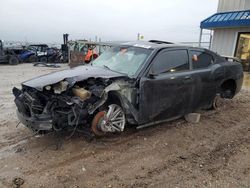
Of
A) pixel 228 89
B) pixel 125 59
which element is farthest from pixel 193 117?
pixel 125 59

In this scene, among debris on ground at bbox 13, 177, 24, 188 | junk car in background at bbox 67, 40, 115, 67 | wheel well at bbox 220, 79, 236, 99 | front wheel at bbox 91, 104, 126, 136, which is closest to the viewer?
debris on ground at bbox 13, 177, 24, 188

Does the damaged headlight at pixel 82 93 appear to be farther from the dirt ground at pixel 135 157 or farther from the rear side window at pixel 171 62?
the rear side window at pixel 171 62

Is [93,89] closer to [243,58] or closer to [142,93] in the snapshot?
[142,93]

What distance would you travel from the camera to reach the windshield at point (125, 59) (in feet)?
14.3

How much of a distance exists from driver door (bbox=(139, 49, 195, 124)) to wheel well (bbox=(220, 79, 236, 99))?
151 centimetres

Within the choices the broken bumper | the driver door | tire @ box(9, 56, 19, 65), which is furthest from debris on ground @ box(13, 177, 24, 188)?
tire @ box(9, 56, 19, 65)

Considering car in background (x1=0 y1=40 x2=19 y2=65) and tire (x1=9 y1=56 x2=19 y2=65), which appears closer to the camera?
car in background (x1=0 y1=40 x2=19 y2=65)

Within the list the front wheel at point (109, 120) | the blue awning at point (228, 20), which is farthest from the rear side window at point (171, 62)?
Answer: the blue awning at point (228, 20)

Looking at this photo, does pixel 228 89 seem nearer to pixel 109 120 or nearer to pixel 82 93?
pixel 109 120

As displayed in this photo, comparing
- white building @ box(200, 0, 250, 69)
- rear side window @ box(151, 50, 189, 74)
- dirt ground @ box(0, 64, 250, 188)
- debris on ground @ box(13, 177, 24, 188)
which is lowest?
debris on ground @ box(13, 177, 24, 188)

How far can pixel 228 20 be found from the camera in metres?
11.9

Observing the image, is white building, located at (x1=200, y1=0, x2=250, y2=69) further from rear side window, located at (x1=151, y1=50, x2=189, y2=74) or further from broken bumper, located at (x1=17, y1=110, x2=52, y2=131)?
broken bumper, located at (x1=17, y1=110, x2=52, y2=131)

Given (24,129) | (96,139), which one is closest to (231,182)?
(96,139)

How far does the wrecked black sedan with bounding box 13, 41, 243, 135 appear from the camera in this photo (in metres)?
3.71
